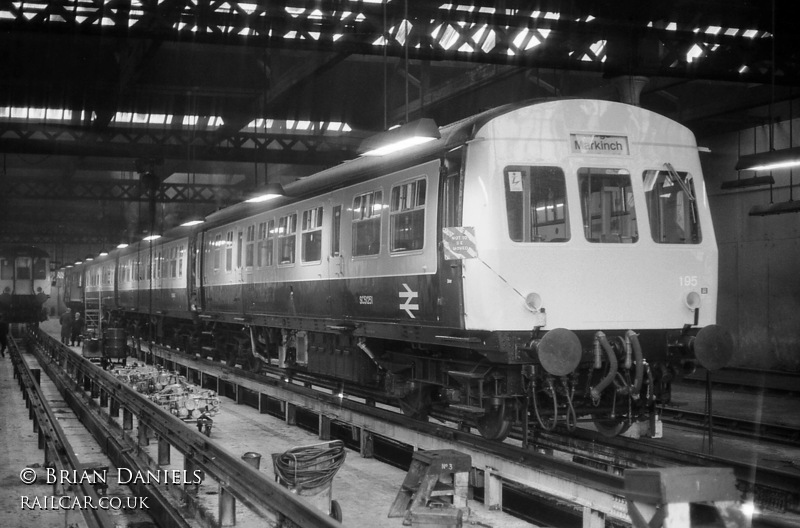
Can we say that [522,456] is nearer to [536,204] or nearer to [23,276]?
[536,204]

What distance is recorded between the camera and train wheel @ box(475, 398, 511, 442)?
29.3 feet

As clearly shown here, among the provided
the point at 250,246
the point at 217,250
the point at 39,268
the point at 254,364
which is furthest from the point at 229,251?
the point at 39,268

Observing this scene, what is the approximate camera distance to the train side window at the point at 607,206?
28.9ft

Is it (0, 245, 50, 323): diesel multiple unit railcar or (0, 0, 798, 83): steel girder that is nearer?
(0, 0, 798, 83): steel girder

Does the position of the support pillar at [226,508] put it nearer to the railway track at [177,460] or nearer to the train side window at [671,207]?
the railway track at [177,460]

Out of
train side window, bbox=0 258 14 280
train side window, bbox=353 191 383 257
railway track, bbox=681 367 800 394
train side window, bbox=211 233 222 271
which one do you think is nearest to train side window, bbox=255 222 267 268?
train side window, bbox=211 233 222 271

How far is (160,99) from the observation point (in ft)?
72.4

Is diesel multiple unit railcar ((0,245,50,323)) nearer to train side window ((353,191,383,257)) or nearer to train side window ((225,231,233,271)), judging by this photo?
train side window ((225,231,233,271))

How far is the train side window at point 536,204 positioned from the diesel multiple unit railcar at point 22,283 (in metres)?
36.2

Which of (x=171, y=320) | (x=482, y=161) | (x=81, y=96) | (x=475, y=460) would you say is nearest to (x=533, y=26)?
(x=482, y=161)

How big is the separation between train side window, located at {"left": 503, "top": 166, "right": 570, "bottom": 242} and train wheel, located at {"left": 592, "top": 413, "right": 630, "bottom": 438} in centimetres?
193

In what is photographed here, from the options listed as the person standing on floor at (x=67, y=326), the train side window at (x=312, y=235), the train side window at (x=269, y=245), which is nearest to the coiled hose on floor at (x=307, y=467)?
the train side window at (x=312, y=235)

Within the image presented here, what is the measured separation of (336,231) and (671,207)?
4674 millimetres

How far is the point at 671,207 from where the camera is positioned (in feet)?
30.3
